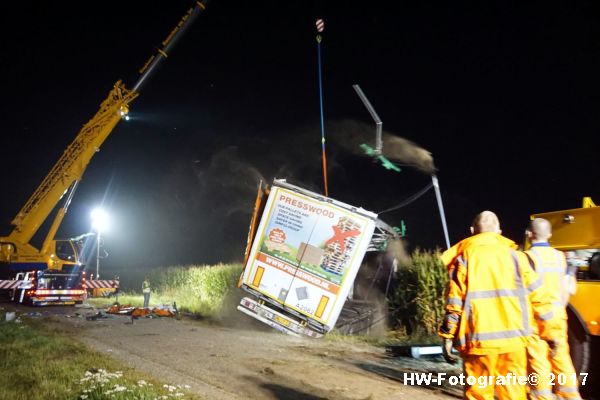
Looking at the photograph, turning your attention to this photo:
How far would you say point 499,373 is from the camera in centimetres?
286

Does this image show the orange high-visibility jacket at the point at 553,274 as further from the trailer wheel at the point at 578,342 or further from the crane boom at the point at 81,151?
the crane boom at the point at 81,151

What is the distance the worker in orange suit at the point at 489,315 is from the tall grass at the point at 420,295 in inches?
244

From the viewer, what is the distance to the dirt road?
16.3 ft

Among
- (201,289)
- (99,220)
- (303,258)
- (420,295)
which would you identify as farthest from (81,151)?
(420,295)

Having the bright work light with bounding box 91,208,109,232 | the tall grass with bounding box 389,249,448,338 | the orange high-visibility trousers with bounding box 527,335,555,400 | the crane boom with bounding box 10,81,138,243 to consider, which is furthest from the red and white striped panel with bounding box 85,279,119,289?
the orange high-visibility trousers with bounding box 527,335,555,400

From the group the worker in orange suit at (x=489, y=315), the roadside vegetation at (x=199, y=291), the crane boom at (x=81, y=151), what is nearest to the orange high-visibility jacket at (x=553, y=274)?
the worker in orange suit at (x=489, y=315)

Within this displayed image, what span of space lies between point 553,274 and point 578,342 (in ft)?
3.62

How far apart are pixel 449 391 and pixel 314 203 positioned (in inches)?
134

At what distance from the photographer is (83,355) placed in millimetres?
6059

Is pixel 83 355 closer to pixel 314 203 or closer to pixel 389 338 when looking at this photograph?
pixel 314 203

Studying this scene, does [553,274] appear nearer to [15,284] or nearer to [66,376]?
[66,376]

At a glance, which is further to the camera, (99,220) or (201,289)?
(99,220)

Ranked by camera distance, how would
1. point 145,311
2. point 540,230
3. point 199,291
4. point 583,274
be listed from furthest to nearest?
1. point 199,291
2. point 145,311
3. point 583,274
4. point 540,230

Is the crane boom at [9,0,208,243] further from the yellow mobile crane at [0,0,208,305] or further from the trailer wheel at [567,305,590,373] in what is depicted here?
the trailer wheel at [567,305,590,373]
